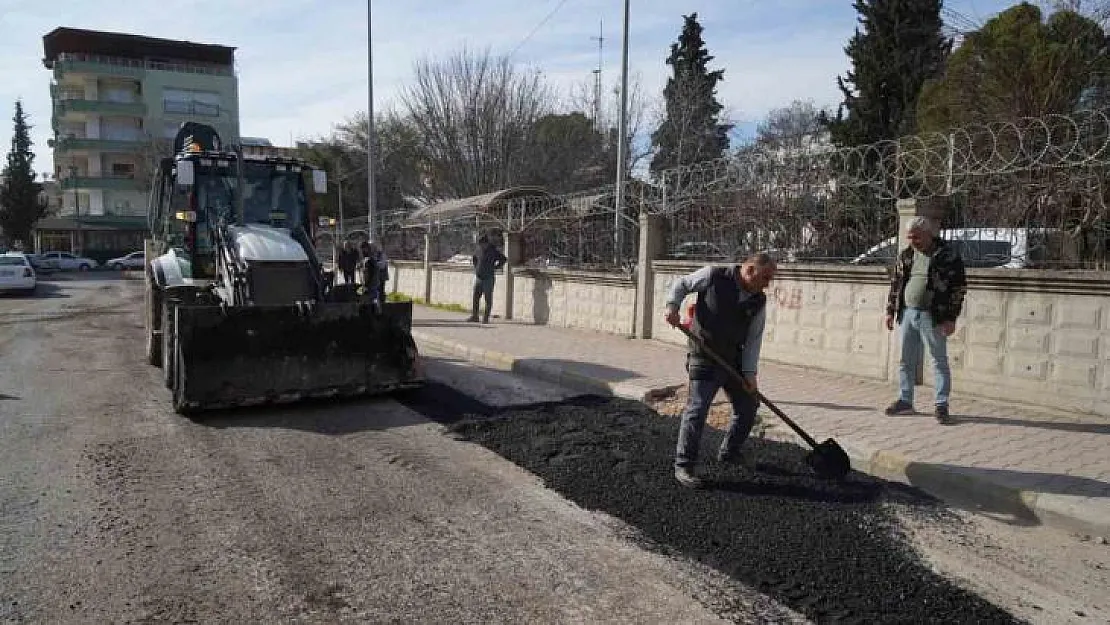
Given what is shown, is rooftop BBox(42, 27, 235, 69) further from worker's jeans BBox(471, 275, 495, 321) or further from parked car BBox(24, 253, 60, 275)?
worker's jeans BBox(471, 275, 495, 321)

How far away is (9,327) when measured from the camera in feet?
46.1

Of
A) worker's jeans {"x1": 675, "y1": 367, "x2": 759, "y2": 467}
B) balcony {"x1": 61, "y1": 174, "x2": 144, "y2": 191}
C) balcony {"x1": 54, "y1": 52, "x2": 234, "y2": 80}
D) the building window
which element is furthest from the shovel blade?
balcony {"x1": 54, "y1": 52, "x2": 234, "y2": 80}

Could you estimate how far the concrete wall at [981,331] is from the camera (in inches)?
242

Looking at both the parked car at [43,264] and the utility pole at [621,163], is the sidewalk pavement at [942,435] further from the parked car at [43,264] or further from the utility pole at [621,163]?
the parked car at [43,264]

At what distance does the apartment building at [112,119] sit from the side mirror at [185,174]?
161 ft

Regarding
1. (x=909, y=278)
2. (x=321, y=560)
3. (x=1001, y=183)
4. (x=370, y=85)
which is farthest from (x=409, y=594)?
(x=370, y=85)

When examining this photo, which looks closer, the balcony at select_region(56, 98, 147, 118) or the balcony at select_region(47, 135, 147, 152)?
the balcony at select_region(56, 98, 147, 118)

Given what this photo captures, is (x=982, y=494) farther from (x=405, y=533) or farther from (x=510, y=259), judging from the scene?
(x=510, y=259)

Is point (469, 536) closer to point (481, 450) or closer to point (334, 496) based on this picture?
point (334, 496)

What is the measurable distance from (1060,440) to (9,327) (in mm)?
16408

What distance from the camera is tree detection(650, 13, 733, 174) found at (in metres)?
27.5

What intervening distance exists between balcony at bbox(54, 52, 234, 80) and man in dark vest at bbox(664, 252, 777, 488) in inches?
2436

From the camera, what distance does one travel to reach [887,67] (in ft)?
80.9

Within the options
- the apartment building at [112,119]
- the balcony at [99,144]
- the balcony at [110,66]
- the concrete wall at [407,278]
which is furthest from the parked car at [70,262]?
the concrete wall at [407,278]
